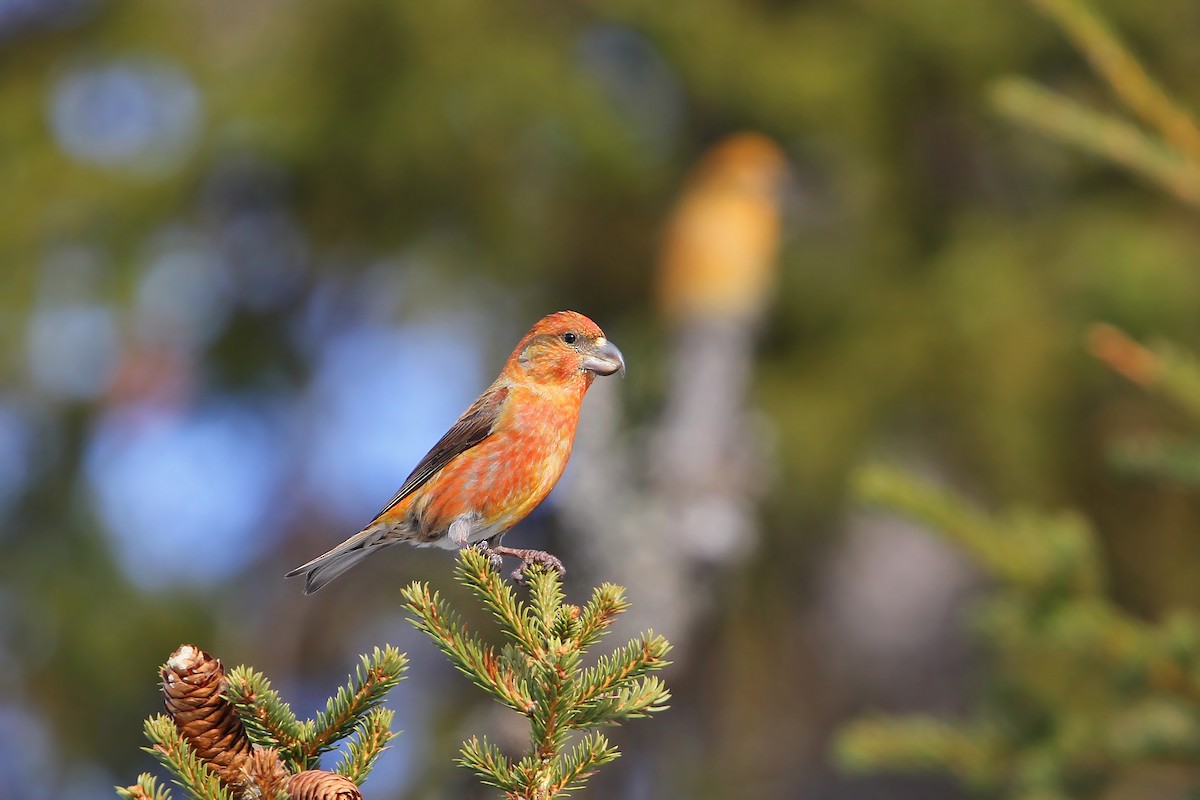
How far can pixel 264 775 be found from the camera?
1.89m

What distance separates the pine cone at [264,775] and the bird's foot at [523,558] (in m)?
0.44

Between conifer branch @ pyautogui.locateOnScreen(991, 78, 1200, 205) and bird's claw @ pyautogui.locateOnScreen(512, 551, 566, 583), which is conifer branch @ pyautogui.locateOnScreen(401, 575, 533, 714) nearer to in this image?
bird's claw @ pyautogui.locateOnScreen(512, 551, 566, 583)

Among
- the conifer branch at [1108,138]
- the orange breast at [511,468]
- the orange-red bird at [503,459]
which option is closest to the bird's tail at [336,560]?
the orange-red bird at [503,459]

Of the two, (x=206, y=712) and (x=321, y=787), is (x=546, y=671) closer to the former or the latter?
(x=321, y=787)

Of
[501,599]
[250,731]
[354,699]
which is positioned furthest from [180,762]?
[501,599]

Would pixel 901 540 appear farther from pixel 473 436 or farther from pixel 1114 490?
pixel 473 436

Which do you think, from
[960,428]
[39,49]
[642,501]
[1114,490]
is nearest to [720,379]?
[642,501]

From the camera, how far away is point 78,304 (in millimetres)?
A: 7430

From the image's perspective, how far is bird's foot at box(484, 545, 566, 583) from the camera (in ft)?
6.83

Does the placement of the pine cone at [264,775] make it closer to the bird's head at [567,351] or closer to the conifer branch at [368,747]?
the conifer branch at [368,747]

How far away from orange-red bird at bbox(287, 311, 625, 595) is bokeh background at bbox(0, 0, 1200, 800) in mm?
4545

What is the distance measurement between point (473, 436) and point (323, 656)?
5156 mm

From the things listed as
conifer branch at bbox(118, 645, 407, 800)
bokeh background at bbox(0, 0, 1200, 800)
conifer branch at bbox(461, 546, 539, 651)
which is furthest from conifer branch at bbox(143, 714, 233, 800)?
bokeh background at bbox(0, 0, 1200, 800)

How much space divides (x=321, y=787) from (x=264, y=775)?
220 millimetres
